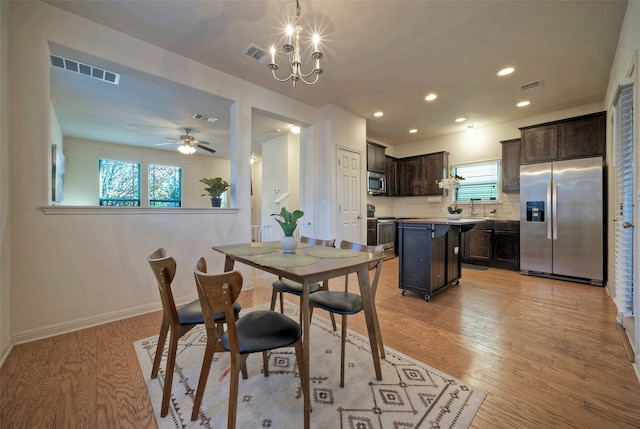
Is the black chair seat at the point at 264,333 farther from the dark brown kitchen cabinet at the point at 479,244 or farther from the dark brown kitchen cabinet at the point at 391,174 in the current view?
the dark brown kitchen cabinet at the point at 391,174

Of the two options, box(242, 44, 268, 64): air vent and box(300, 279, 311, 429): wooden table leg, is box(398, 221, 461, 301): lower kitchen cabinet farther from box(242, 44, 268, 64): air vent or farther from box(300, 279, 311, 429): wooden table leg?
box(242, 44, 268, 64): air vent

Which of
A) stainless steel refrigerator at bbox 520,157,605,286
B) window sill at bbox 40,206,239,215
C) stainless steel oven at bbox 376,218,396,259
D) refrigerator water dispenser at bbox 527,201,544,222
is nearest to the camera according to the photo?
window sill at bbox 40,206,239,215

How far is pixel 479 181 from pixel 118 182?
29.6 feet

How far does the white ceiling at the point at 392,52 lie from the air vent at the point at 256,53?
0.05 metres

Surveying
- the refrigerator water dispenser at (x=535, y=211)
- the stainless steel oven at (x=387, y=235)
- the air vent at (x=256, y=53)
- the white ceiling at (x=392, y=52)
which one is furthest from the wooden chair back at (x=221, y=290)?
the refrigerator water dispenser at (x=535, y=211)

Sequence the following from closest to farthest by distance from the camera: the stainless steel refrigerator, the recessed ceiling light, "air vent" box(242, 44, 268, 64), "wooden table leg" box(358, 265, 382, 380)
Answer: "wooden table leg" box(358, 265, 382, 380)
"air vent" box(242, 44, 268, 64)
the recessed ceiling light
the stainless steel refrigerator

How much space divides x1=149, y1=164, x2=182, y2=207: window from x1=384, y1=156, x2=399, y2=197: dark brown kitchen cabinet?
20.0 feet

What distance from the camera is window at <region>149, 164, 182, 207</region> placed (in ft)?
24.0

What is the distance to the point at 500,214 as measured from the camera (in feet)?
17.2

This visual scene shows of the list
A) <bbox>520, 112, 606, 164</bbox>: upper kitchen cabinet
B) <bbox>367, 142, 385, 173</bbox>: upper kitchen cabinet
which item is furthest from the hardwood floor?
<bbox>367, 142, 385, 173</bbox>: upper kitchen cabinet

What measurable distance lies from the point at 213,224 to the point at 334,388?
240 cm

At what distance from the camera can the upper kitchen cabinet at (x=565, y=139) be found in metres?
3.76

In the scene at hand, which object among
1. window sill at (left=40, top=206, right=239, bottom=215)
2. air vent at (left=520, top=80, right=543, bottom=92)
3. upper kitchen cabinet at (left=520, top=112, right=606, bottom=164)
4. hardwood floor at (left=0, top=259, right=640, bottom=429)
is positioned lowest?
hardwood floor at (left=0, top=259, right=640, bottom=429)

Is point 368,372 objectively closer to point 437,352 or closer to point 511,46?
point 437,352
